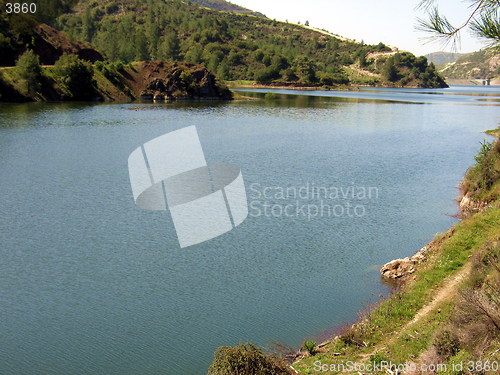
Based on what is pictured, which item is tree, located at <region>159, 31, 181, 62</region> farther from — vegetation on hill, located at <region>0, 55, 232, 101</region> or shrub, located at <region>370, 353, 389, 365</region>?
shrub, located at <region>370, 353, 389, 365</region>

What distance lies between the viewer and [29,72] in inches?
3780

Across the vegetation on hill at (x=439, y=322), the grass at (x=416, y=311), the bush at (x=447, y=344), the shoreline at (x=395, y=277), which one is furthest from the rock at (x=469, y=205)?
the bush at (x=447, y=344)

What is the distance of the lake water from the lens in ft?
57.8

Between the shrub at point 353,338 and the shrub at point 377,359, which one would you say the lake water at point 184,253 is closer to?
the shrub at point 353,338

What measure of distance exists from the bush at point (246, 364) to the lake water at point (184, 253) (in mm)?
2856

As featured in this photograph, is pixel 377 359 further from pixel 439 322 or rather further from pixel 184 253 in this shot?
pixel 184 253

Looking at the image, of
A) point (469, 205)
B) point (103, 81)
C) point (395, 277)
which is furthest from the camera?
point (103, 81)

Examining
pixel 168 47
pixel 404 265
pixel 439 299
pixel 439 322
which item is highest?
pixel 168 47

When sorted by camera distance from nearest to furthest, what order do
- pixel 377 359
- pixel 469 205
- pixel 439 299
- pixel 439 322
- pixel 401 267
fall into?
pixel 377 359, pixel 439 322, pixel 439 299, pixel 401 267, pixel 469 205

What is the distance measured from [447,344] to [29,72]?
101533mm

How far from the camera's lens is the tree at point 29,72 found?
95375mm

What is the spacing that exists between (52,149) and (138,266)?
1305 inches

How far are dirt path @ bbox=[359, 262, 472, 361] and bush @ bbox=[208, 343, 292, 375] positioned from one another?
286 cm

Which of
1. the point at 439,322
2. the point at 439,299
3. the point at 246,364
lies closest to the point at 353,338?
the point at 439,322
